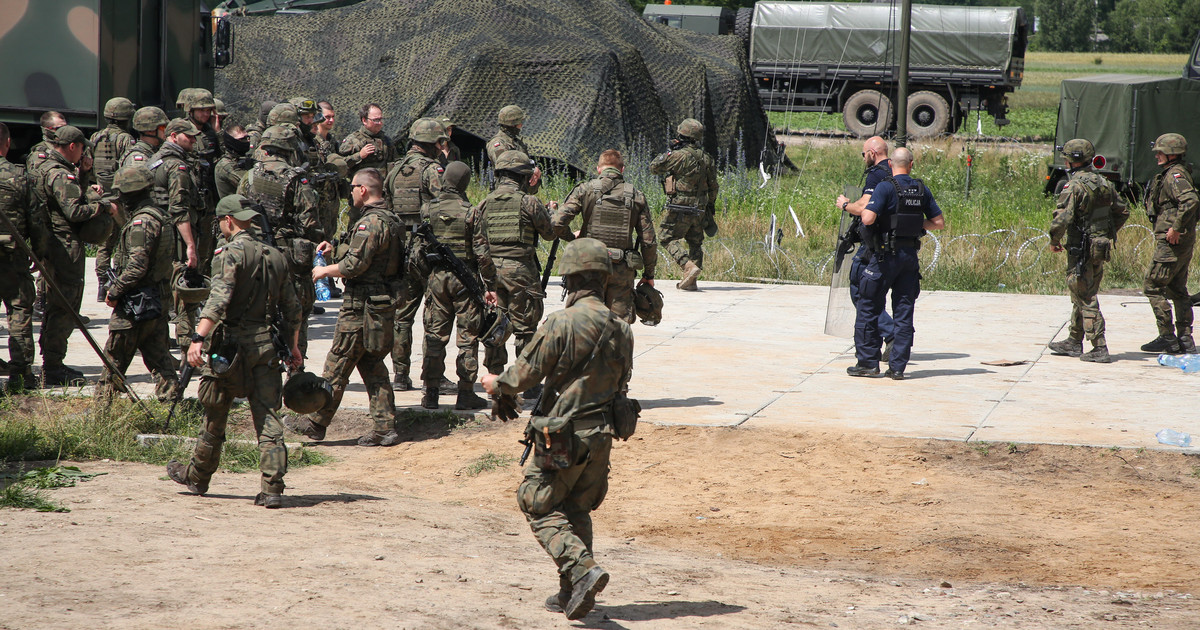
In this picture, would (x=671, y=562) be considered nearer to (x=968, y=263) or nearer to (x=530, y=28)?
(x=968, y=263)

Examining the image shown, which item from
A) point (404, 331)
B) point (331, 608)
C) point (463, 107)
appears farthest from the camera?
point (463, 107)

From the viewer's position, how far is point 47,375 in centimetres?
913

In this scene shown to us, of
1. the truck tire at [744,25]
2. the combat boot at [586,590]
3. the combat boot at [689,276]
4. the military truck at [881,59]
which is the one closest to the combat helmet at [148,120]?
the combat boot at [689,276]

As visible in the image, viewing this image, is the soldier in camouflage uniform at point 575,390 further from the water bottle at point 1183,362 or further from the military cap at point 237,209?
the water bottle at point 1183,362

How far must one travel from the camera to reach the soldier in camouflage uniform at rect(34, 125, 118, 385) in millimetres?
8758

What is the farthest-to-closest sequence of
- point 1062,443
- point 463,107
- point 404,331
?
point 463,107
point 404,331
point 1062,443

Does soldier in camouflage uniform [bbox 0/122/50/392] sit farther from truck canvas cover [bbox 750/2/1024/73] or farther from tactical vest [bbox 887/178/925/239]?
truck canvas cover [bbox 750/2/1024/73]

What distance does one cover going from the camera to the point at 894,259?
371 inches

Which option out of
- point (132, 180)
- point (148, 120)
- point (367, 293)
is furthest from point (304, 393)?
point (148, 120)

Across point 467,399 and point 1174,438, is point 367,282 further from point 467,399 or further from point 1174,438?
point 1174,438

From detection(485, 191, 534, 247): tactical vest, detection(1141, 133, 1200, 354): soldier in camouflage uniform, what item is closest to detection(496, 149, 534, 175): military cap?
detection(485, 191, 534, 247): tactical vest

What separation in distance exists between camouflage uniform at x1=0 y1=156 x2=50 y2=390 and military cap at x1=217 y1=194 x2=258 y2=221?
125 inches

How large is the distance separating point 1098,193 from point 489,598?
7494mm

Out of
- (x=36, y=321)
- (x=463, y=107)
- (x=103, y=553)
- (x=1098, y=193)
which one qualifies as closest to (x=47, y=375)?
(x=36, y=321)
